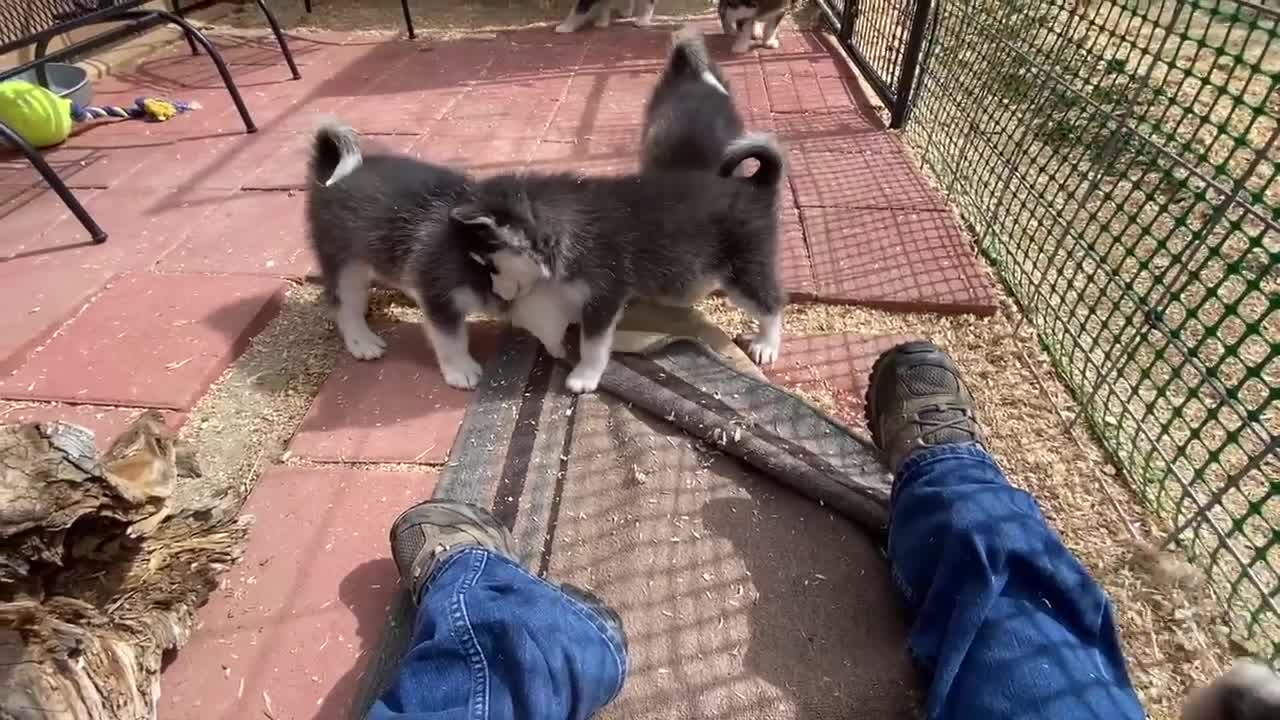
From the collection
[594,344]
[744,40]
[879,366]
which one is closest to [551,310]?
[594,344]

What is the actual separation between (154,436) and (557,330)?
1001mm

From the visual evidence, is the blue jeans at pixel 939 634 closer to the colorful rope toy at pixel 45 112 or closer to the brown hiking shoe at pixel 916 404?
the brown hiking shoe at pixel 916 404

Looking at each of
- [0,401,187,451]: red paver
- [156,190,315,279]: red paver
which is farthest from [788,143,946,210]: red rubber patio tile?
[0,401,187,451]: red paver

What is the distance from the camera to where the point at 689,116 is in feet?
8.84

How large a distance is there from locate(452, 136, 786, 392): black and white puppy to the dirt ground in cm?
32

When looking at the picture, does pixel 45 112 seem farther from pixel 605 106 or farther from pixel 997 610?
pixel 997 610

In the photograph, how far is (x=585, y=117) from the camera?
3.82m

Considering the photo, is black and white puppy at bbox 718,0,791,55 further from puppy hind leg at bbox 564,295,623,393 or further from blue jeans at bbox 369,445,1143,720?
blue jeans at bbox 369,445,1143,720

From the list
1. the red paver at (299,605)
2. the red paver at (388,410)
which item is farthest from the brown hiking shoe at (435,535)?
the red paver at (388,410)

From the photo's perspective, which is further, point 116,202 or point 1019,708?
point 116,202

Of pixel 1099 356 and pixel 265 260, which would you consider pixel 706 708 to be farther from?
pixel 265 260

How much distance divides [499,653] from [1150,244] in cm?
271

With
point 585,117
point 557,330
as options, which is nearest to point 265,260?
point 557,330

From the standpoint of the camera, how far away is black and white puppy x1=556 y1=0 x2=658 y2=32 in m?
5.32
